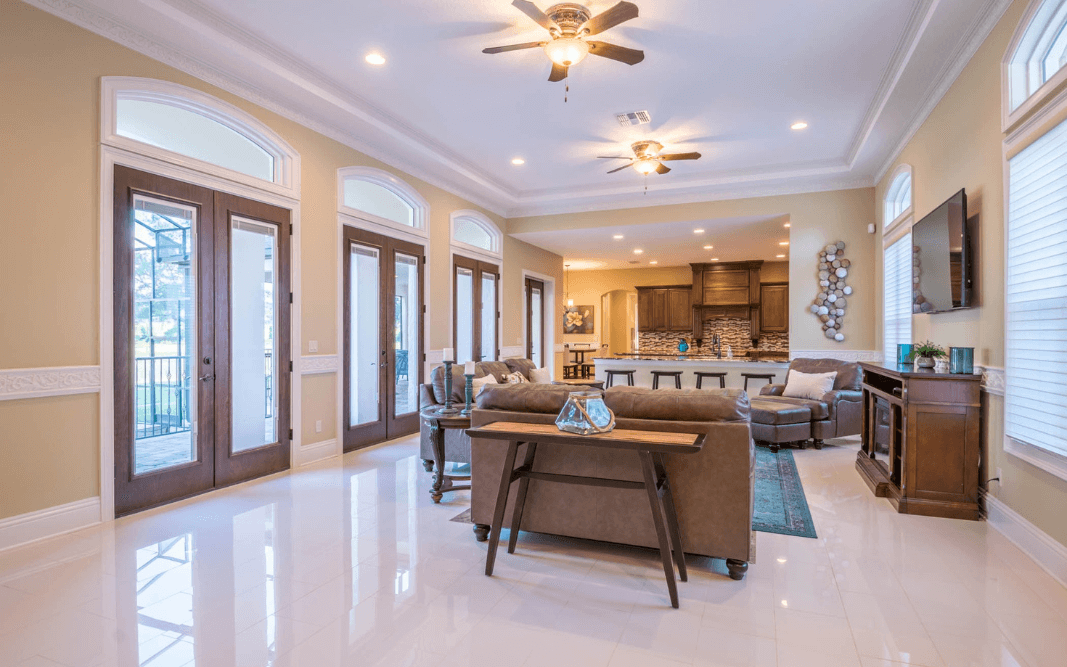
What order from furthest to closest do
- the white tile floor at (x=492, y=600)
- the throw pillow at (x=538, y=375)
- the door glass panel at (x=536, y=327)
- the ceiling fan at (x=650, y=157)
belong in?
the door glass panel at (x=536, y=327) < the throw pillow at (x=538, y=375) < the ceiling fan at (x=650, y=157) < the white tile floor at (x=492, y=600)

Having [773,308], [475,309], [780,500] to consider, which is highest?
[773,308]

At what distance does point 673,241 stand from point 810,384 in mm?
4372

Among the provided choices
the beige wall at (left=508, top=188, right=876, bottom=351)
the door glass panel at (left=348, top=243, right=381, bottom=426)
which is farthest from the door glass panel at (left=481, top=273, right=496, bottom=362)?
the beige wall at (left=508, top=188, right=876, bottom=351)

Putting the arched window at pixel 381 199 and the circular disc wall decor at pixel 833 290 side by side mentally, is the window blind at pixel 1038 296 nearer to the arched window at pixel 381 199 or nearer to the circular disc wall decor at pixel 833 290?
the circular disc wall decor at pixel 833 290

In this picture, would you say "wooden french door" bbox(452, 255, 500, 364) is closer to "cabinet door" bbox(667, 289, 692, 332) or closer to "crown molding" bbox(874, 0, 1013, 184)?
"crown molding" bbox(874, 0, 1013, 184)

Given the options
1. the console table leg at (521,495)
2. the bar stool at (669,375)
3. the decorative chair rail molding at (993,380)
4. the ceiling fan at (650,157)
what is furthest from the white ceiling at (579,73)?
the bar stool at (669,375)

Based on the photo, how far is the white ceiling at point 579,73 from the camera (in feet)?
12.3

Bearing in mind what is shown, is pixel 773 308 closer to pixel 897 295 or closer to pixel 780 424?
pixel 897 295

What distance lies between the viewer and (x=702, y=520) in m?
2.74

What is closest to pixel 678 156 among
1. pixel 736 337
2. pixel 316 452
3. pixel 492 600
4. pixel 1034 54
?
pixel 1034 54

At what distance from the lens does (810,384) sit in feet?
20.7

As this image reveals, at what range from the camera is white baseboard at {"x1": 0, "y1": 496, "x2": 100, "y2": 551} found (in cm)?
316

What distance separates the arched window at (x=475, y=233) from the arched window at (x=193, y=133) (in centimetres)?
303

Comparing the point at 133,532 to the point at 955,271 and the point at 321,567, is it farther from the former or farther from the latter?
the point at 955,271
